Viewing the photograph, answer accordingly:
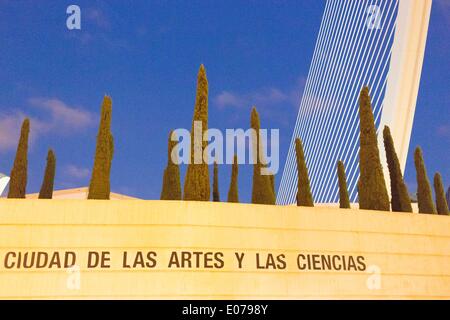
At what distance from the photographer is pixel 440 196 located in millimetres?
23047

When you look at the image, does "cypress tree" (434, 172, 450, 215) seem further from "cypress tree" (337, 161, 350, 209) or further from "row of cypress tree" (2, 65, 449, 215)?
"cypress tree" (337, 161, 350, 209)

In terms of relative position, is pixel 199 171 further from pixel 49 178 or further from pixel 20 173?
pixel 49 178

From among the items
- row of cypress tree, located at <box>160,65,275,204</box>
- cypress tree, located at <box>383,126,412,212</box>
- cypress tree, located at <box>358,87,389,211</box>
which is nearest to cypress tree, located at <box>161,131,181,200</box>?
row of cypress tree, located at <box>160,65,275,204</box>

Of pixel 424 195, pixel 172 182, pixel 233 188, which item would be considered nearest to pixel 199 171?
pixel 172 182

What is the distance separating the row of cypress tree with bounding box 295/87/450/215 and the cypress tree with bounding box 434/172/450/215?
2.91m

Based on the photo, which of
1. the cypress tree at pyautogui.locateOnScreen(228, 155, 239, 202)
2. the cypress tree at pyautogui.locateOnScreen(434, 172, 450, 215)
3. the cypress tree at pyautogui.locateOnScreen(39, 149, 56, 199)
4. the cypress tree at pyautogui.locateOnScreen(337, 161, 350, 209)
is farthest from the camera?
the cypress tree at pyautogui.locateOnScreen(434, 172, 450, 215)

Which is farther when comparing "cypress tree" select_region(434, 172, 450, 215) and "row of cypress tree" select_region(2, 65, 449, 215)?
"cypress tree" select_region(434, 172, 450, 215)

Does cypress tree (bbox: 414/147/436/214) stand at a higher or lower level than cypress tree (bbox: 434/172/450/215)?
lower

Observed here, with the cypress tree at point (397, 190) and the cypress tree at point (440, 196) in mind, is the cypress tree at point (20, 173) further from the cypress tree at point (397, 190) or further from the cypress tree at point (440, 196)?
the cypress tree at point (440, 196)

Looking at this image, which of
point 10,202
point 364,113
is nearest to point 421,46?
point 364,113

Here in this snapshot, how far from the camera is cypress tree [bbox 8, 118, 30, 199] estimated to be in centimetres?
1650

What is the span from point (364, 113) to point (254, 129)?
4.17m
